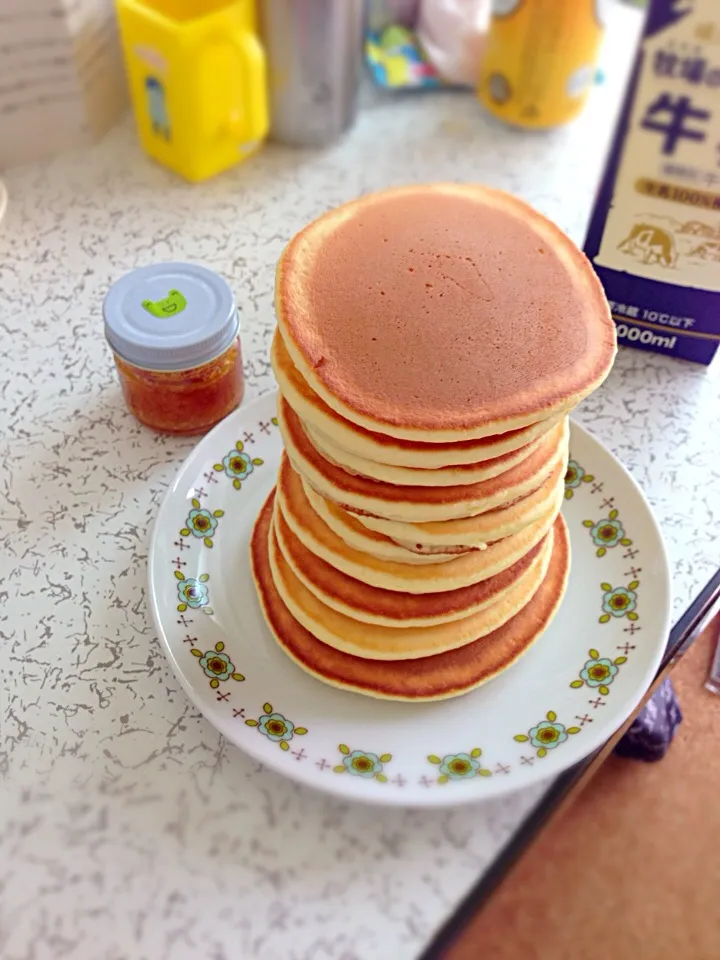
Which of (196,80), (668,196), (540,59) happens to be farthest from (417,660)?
(540,59)

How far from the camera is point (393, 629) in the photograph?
0.64m

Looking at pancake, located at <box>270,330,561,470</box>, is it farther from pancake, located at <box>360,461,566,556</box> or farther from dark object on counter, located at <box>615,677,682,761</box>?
dark object on counter, located at <box>615,677,682,761</box>

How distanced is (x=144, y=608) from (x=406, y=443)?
32 cm

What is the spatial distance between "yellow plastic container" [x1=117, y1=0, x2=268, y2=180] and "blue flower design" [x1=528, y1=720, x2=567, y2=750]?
79cm

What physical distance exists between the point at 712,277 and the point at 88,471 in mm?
617

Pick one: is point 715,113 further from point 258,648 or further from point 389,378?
point 258,648

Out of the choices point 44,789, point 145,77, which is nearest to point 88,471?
point 44,789

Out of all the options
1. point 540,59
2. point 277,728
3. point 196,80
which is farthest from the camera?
point 540,59

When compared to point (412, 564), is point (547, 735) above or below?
below

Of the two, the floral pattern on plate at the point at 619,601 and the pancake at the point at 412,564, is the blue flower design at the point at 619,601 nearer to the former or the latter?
the floral pattern on plate at the point at 619,601

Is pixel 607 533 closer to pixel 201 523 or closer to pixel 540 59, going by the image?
pixel 201 523

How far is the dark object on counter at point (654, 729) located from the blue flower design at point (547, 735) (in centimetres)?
52

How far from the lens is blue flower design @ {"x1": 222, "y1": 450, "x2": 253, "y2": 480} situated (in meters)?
0.79

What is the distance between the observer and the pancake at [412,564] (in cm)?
61
